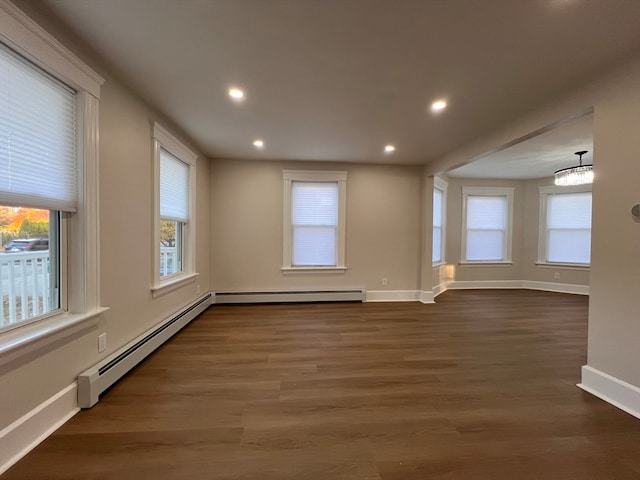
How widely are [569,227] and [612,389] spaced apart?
5.22m

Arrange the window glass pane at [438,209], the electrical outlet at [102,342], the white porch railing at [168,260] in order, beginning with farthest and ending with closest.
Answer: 1. the window glass pane at [438,209]
2. the white porch railing at [168,260]
3. the electrical outlet at [102,342]

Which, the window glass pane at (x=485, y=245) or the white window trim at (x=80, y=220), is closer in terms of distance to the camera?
the white window trim at (x=80, y=220)

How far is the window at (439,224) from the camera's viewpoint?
5730mm

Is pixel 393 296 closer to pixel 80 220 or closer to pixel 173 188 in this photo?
pixel 173 188

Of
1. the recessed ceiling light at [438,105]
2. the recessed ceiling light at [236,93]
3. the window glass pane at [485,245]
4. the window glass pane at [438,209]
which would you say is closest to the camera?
the recessed ceiling light at [236,93]

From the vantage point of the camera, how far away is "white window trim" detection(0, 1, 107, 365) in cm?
164

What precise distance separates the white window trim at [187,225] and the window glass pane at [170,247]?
0.23 ft

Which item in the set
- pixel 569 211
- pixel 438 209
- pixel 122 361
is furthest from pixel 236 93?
pixel 569 211

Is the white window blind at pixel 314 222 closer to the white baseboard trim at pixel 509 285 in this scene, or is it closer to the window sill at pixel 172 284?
the window sill at pixel 172 284

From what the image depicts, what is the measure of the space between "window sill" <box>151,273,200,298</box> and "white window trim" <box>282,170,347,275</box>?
1487 mm

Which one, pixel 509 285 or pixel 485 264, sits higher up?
pixel 485 264

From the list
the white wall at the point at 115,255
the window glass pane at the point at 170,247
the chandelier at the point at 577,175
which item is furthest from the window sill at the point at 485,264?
the white wall at the point at 115,255

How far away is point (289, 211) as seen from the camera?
482 centimetres

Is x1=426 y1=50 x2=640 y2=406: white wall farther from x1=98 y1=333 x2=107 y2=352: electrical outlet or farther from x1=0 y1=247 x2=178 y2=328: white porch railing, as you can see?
x1=0 y1=247 x2=178 y2=328: white porch railing
